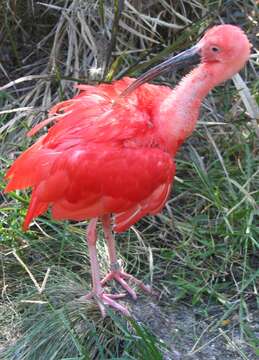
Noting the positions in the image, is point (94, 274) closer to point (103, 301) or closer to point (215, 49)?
point (103, 301)

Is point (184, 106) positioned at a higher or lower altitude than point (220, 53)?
lower

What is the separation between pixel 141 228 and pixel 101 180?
2.68 ft

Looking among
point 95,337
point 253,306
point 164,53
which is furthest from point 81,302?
point 164,53

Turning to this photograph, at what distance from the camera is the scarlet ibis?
2.80 metres

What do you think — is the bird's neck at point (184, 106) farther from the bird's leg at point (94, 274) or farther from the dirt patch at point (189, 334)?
the dirt patch at point (189, 334)

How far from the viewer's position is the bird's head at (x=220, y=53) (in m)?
2.77

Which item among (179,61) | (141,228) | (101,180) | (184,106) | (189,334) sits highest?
(179,61)

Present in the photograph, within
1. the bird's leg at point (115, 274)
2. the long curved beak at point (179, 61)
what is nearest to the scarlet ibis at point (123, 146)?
the long curved beak at point (179, 61)

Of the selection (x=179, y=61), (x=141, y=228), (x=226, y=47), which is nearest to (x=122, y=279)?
(x=141, y=228)

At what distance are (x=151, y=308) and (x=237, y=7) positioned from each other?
1959 millimetres

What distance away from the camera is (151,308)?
317 centimetres

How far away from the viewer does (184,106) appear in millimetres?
2896

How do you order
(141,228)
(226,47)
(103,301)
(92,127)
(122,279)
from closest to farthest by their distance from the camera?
1. (226,47)
2. (92,127)
3. (103,301)
4. (122,279)
5. (141,228)

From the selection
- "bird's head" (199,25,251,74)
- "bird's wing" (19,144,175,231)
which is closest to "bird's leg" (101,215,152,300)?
"bird's wing" (19,144,175,231)
